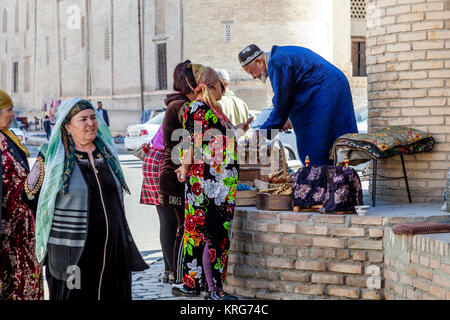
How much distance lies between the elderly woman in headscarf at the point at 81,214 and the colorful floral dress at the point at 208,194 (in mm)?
1012

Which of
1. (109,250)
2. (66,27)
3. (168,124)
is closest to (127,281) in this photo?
(109,250)

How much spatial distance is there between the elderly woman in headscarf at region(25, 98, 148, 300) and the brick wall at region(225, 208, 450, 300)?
1.46 meters

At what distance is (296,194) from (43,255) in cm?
208

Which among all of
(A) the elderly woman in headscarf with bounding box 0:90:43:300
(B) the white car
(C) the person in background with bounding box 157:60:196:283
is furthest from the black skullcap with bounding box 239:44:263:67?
(B) the white car

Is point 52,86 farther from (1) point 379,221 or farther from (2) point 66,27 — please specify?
(1) point 379,221

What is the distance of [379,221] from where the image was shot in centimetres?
600

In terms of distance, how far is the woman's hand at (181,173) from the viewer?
20.4ft

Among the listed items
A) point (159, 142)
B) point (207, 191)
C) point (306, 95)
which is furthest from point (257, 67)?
point (207, 191)

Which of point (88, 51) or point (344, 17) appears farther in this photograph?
point (88, 51)

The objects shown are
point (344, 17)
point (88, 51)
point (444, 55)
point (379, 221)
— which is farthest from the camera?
point (88, 51)

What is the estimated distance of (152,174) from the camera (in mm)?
7082

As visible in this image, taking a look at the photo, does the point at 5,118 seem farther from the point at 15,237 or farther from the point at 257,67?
the point at 257,67

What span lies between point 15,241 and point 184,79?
1.92 meters

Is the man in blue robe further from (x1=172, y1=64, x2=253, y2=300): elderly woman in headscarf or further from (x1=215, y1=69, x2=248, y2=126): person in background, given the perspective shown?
(x1=215, y1=69, x2=248, y2=126): person in background
